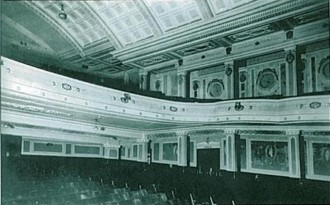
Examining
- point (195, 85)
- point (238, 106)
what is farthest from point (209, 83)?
point (238, 106)

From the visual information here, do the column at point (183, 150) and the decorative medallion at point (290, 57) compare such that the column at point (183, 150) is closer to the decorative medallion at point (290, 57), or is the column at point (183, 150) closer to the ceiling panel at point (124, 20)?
the ceiling panel at point (124, 20)

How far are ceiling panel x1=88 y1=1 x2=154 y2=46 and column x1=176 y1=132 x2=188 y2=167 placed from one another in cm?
407

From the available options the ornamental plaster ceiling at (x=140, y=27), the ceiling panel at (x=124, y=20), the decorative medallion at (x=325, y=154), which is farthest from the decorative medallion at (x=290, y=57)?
the ceiling panel at (x=124, y=20)

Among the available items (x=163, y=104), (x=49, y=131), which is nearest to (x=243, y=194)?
(x=163, y=104)

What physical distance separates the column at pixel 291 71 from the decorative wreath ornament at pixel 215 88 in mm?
2502

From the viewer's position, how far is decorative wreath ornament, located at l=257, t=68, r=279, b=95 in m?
10.6

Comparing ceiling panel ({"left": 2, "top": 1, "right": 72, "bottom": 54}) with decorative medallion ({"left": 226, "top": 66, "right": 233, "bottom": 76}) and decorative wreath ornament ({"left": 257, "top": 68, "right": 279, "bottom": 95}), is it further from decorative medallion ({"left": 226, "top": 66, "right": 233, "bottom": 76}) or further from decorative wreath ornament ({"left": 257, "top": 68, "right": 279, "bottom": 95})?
decorative wreath ornament ({"left": 257, "top": 68, "right": 279, "bottom": 95})

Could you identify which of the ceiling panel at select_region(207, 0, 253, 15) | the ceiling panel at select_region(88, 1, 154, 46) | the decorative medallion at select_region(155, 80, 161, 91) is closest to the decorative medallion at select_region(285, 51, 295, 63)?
the ceiling panel at select_region(207, 0, 253, 15)

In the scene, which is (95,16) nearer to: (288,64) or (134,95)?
(134,95)

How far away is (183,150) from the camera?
38.2 ft

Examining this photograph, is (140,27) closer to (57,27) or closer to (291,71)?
(57,27)

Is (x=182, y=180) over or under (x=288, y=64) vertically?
under

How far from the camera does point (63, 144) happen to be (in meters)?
13.5

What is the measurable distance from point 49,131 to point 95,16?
4193mm
